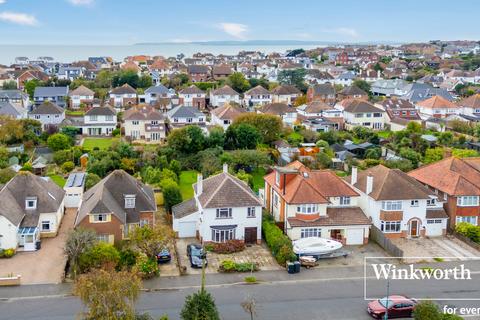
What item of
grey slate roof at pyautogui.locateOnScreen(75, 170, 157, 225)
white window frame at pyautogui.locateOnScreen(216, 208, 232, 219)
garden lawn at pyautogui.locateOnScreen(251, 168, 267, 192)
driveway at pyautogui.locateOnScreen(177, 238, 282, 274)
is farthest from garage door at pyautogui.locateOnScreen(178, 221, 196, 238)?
garden lawn at pyautogui.locateOnScreen(251, 168, 267, 192)

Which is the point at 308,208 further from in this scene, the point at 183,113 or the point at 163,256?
the point at 183,113

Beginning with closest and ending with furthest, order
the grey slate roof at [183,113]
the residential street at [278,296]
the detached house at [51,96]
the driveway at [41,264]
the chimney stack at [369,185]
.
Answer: the residential street at [278,296] → the driveway at [41,264] → the chimney stack at [369,185] → the grey slate roof at [183,113] → the detached house at [51,96]

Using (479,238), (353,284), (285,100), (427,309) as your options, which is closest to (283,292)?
(353,284)

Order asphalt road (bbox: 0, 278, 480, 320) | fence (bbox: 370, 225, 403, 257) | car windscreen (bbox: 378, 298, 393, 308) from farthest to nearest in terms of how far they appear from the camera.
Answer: fence (bbox: 370, 225, 403, 257)
asphalt road (bbox: 0, 278, 480, 320)
car windscreen (bbox: 378, 298, 393, 308)

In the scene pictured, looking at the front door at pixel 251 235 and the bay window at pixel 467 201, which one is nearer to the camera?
the front door at pixel 251 235

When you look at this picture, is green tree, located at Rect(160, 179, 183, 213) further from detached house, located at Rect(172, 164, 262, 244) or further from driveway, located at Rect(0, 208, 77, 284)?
driveway, located at Rect(0, 208, 77, 284)

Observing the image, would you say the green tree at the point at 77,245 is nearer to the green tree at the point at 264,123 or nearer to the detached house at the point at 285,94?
the green tree at the point at 264,123

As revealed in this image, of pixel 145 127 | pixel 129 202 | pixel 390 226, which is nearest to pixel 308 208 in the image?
pixel 390 226

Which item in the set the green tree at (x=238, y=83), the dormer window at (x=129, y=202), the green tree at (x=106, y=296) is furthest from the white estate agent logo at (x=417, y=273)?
the green tree at (x=238, y=83)
